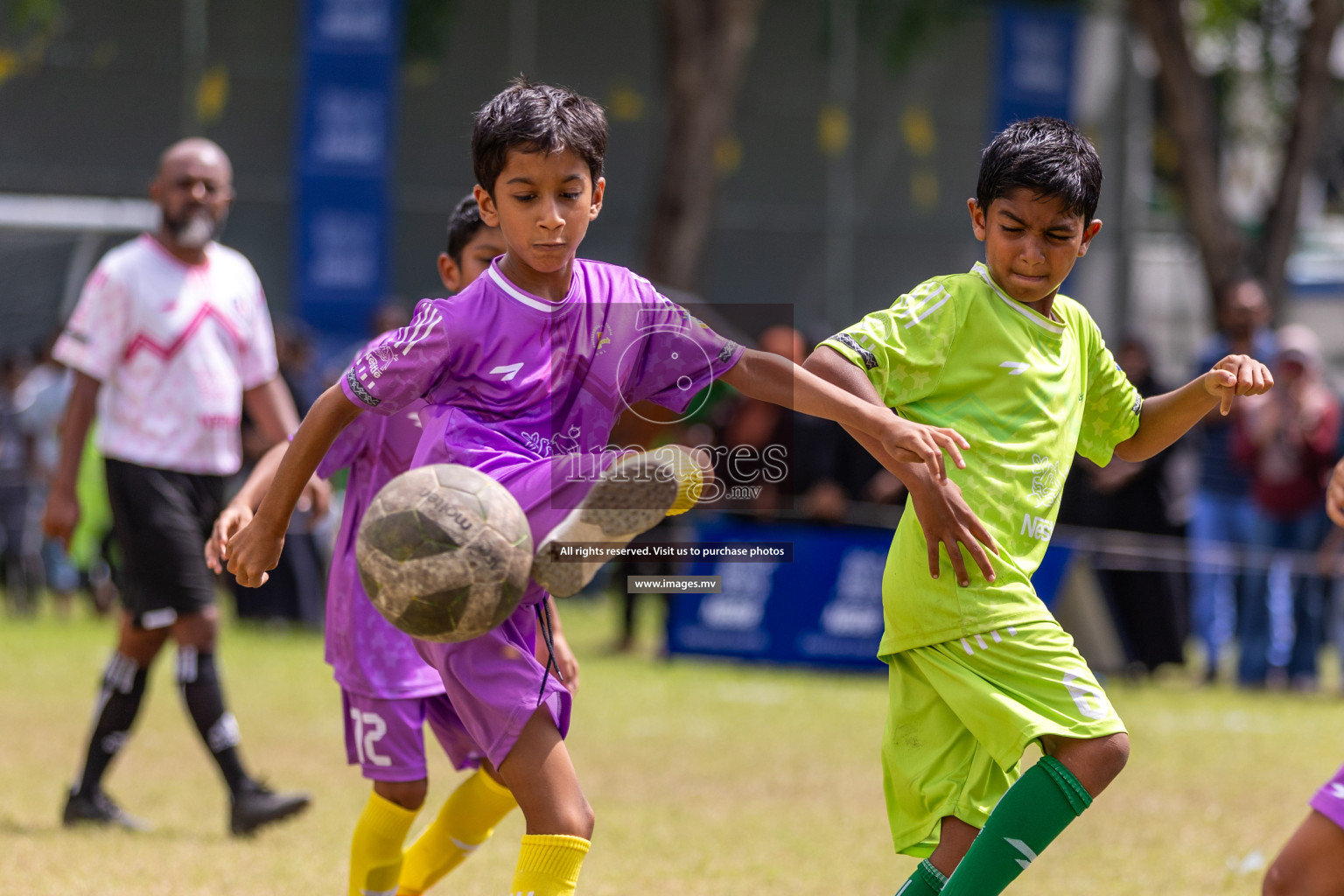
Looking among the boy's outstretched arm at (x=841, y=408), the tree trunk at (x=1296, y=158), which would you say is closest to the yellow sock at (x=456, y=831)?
the boy's outstretched arm at (x=841, y=408)

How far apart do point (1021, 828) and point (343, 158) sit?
13965 mm

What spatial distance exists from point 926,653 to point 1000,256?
935 mm

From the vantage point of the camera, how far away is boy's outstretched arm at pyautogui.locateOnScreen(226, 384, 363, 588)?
3.41 m

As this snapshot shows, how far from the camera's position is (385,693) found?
4.37 m

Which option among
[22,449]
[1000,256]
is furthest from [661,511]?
[22,449]

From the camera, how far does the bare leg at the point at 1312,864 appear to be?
3.21m

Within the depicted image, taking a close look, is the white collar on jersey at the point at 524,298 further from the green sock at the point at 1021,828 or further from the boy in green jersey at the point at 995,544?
the green sock at the point at 1021,828

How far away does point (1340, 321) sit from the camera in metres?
19.5

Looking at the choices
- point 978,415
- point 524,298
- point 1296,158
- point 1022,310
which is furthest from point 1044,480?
point 1296,158

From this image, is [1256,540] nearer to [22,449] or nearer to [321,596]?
[321,596]

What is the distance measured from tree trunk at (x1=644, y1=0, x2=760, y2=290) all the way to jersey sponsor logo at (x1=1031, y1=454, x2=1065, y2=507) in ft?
39.9

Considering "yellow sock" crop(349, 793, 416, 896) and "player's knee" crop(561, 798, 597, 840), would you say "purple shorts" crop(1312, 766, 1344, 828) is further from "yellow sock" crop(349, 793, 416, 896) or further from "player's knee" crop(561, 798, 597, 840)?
"yellow sock" crop(349, 793, 416, 896)

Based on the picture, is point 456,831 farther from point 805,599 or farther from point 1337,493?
point 805,599

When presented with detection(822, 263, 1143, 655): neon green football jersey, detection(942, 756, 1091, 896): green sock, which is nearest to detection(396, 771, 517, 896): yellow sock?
detection(822, 263, 1143, 655): neon green football jersey
